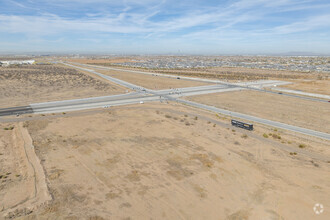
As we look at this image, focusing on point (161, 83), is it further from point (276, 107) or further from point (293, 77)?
point (293, 77)

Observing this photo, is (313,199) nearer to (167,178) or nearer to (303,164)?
(303,164)

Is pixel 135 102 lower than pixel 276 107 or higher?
lower

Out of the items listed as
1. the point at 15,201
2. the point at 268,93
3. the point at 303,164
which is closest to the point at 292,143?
the point at 303,164

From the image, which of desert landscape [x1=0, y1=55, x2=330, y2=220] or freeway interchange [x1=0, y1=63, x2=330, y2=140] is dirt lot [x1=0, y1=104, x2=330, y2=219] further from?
freeway interchange [x1=0, y1=63, x2=330, y2=140]

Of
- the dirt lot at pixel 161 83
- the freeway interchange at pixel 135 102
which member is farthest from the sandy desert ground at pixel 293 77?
the dirt lot at pixel 161 83

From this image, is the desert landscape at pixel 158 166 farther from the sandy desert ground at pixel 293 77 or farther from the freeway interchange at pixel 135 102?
the sandy desert ground at pixel 293 77

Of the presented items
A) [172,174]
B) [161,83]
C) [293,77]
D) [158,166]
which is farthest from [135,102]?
[293,77]
